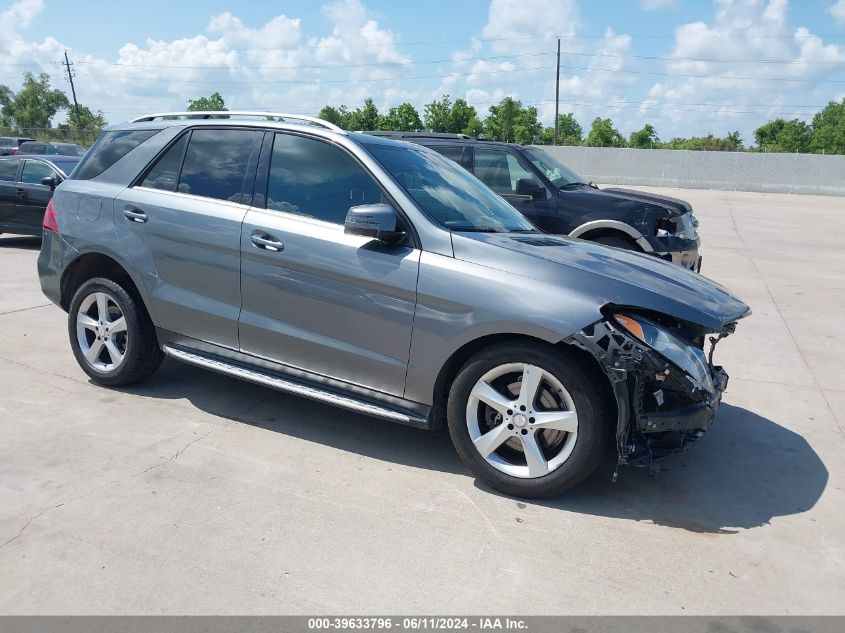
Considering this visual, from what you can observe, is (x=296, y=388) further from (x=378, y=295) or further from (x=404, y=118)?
(x=404, y=118)

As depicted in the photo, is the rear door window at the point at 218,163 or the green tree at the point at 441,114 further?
the green tree at the point at 441,114

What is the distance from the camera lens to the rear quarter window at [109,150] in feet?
17.3

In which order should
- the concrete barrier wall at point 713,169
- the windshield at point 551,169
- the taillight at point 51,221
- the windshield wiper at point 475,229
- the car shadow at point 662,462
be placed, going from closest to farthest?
the car shadow at point 662,462, the windshield wiper at point 475,229, the taillight at point 51,221, the windshield at point 551,169, the concrete barrier wall at point 713,169

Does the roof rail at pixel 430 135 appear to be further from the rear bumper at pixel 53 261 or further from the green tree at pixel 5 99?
the green tree at pixel 5 99

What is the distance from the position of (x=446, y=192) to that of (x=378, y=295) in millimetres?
962

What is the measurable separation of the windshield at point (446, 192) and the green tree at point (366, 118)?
5924 centimetres

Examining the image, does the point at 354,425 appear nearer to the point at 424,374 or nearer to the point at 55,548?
the point at 424,374

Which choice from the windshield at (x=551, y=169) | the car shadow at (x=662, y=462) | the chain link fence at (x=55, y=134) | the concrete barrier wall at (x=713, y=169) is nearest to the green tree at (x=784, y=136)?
the concrete barrier wall at (x=713, y=169)

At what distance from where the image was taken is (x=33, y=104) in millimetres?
79812

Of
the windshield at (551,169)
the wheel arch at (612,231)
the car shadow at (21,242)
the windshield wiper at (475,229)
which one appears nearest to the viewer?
the windshield wiper at (475,229)

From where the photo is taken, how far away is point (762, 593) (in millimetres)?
3121

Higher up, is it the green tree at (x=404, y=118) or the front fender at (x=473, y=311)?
the green tree at (x=404, y=118)
